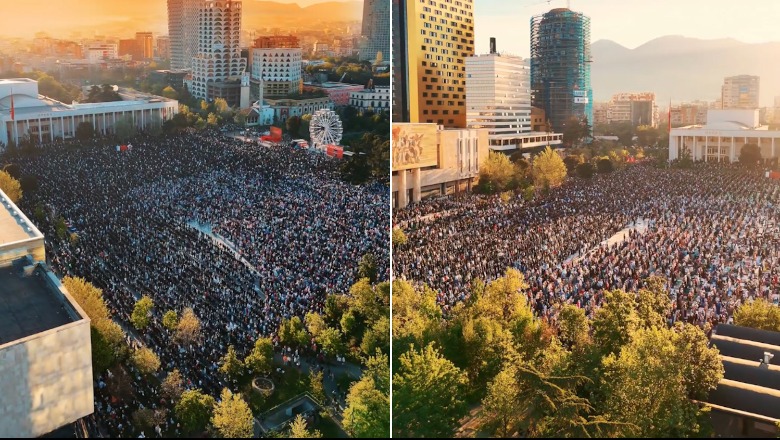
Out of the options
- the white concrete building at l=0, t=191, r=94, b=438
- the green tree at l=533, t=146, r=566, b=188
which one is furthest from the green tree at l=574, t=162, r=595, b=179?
the white concrete building at l=0, t=191, r=94, b=438

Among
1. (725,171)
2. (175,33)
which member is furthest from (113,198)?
(725,171)

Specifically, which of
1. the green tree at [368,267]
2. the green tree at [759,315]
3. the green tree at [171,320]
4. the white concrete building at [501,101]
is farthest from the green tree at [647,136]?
the green tree at [171,320]

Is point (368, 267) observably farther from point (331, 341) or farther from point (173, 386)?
point (173, 386)

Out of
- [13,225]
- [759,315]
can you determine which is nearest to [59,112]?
[13,225]

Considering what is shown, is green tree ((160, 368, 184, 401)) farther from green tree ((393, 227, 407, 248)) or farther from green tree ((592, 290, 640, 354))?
green tree ((592, 290, 640, 354))

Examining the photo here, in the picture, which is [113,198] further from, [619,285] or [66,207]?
[619,285]

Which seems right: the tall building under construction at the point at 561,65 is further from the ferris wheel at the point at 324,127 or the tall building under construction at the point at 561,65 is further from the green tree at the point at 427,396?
the green tree at the point at 427,396

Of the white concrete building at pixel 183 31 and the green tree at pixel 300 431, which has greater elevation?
the white concrete building at pixel 183 31
